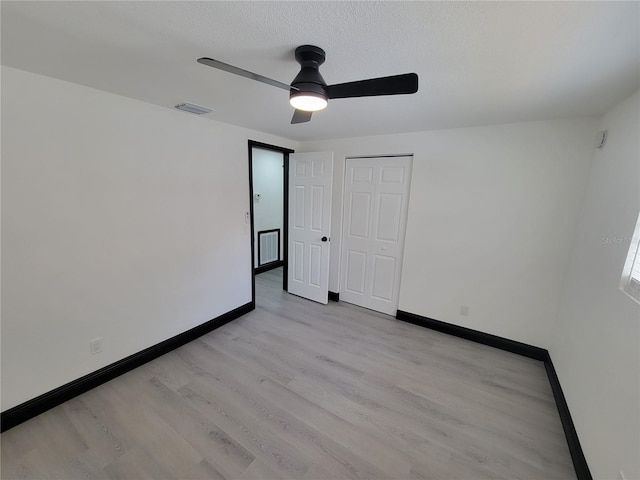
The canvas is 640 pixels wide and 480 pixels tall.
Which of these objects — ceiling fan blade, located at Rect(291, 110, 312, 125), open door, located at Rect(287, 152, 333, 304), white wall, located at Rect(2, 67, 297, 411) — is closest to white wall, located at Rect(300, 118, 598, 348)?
open door, located at Rect(287, 152, 333, 304)

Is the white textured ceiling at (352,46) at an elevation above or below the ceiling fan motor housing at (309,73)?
above

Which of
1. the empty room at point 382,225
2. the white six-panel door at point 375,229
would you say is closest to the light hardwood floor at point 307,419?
the empty room at point 382,225

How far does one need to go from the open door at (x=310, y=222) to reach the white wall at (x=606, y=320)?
2.42 m

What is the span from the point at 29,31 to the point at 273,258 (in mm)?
4261

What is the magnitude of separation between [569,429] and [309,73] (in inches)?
107

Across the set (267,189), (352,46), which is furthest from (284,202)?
(352,46)

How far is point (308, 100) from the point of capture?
50.2 inches

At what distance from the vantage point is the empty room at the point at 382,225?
47.0 inches

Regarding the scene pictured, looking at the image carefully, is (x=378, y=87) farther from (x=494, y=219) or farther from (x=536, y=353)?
(x=536, y=353)

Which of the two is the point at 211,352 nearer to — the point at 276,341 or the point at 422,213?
the point at 276,341

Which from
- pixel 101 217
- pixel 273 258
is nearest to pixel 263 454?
pixel 101 217

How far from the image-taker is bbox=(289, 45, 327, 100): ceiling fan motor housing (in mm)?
1229

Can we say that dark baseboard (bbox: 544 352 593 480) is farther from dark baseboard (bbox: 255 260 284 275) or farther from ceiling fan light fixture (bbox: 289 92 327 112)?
dark baseboard (bbox: 255 260 284 275)

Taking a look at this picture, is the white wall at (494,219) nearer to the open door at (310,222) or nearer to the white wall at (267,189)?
the open door at (310,222)
